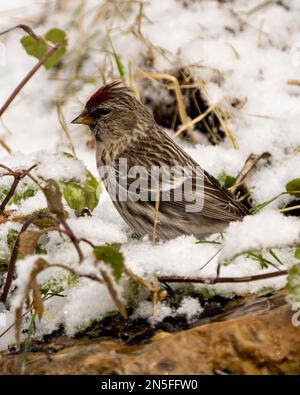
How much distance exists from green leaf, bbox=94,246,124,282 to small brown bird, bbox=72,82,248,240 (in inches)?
31.4

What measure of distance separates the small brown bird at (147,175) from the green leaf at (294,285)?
0.85 m

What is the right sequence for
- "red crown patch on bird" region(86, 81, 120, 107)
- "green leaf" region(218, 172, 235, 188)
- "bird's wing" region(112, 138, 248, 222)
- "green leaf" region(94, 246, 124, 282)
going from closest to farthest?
"green leaf" region(94, 246, 124, 282) → "bird's wing" region(112, 138, 248, 222) → "red crown patch on bird" region(86, 81, 120, 107) → "green leaf" region(218, 172, 235, 188)

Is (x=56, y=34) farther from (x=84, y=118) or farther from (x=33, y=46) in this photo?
(x=84, y=118)

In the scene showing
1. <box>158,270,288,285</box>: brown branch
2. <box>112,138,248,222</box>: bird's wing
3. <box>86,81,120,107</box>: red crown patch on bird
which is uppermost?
<box>86,81,120,107</box>: red crown patch on bird

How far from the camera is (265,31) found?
4.27 m

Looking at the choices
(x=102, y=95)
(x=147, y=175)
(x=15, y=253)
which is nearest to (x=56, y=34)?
(x=102, y=95)

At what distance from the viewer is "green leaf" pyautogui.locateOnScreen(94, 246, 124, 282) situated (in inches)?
76.1

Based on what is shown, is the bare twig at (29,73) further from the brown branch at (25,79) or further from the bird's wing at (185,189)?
the bird's wing at (185,189)

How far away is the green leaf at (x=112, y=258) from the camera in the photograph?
1934 millimetres

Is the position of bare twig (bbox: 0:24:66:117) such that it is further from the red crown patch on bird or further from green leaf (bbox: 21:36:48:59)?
the red crown patch on bird

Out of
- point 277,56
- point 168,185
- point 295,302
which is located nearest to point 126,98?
point 168,185

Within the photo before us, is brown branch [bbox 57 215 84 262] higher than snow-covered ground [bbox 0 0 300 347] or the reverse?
the reverse

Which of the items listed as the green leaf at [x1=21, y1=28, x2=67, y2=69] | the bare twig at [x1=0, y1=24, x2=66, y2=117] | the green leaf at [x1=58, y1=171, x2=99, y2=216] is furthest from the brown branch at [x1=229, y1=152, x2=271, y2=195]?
the bare twig at [x1=0, y1=24, x2=66, y2=117]

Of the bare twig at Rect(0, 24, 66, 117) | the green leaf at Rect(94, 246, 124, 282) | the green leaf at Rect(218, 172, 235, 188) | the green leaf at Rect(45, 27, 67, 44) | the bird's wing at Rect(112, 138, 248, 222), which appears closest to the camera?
the green leaf at Rect(94, 246, 124, 282)
